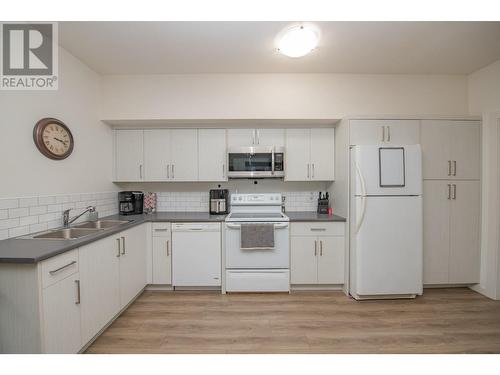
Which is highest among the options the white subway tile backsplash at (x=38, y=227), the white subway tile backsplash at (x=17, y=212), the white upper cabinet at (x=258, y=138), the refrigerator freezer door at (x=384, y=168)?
the white upper cabinet at (x=258, y=138)

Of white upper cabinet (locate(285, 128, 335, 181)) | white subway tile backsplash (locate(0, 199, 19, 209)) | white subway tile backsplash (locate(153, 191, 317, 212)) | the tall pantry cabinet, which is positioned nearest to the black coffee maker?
white subway tile backsplash (locate(153, 191, 317, 212))

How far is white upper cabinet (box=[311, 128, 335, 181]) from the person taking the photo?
10.3 ft

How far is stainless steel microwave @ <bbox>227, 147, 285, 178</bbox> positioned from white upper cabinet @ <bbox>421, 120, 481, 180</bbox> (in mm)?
1602

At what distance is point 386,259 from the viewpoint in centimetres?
259

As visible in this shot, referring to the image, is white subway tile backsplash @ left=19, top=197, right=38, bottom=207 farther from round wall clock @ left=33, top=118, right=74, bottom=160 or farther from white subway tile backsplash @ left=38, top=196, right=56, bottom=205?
round wall clock @ left=33, top=118, right=74, bottom=160

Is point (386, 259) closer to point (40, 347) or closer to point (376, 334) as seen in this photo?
point (376, 334)

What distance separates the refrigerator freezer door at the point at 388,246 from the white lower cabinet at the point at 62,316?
251 cm

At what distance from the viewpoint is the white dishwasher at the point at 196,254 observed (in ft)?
9.27

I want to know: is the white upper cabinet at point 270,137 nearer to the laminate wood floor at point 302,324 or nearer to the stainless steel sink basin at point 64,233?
the laminate wood floor at point 302,324

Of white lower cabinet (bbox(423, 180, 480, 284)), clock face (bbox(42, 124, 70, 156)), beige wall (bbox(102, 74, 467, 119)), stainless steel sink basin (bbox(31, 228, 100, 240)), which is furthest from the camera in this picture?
beige wall (bbox(102, 74, 467, 119))

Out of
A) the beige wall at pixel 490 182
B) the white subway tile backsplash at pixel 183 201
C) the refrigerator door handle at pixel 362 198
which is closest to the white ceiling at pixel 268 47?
the beige wall at pixel 490 182

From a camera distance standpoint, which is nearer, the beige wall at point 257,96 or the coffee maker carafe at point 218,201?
the beige wall at point 257,96

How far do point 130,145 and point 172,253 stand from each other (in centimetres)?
149

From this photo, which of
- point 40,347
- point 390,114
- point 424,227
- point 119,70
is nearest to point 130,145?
point 119,70
